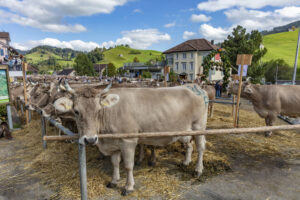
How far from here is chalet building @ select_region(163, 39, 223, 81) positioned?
42000 millimetres

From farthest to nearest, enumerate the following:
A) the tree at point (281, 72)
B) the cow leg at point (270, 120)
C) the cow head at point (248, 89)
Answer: the tree at point (281, 72)
the cow head at point (248, 89)
the cow leg at point (270, 120)

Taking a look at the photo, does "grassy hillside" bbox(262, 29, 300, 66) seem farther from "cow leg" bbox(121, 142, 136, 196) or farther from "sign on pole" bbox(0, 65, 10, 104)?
"sign on pole" bbox(0, 65, 10, 104)

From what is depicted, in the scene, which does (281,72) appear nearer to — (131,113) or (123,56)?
(131,113)

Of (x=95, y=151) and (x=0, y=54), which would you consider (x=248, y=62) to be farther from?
(x=0, y=54)

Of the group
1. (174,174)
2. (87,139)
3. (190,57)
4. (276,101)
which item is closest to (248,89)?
(276,101)

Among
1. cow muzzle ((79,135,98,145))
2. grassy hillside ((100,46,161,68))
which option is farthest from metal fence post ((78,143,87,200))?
grassy hillside ((100,46,161,68))

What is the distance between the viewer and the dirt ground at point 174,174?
3582 millimetres

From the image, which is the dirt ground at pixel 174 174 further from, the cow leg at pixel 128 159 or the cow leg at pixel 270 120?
the cow leg at pixel 270 120

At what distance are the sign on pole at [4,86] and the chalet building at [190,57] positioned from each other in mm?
38054

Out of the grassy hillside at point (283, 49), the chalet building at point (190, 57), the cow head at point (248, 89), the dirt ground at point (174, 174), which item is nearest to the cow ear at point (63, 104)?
the dirt ground at point (174, 174)

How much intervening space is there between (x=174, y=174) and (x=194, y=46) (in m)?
43.1

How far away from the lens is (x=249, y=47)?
23703 millimetres

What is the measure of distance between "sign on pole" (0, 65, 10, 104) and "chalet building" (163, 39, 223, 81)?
38.1 meters

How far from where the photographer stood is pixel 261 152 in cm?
544
